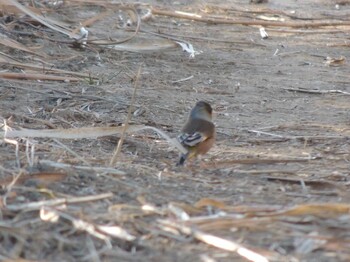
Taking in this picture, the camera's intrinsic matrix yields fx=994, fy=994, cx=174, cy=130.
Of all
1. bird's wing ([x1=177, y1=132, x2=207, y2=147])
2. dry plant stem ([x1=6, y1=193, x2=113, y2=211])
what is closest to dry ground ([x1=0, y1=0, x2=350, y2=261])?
dry plant stem ([x1=6, y1=193, x2=113, y2=211])

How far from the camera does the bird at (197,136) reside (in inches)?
233

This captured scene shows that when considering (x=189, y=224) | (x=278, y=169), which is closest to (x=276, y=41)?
(x=278, y=169)

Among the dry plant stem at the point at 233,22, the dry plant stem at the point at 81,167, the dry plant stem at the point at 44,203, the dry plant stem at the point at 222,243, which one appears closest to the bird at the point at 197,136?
the dry plant stem at the point at 81,167

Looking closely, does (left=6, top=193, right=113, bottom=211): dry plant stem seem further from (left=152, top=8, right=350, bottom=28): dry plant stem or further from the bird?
(left=152, top=8, right=350, bottom=28): dry plant stem

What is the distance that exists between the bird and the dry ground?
105 millimetres

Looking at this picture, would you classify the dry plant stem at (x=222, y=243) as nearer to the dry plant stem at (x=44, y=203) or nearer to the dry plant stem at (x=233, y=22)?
the dry plant stem at (x=44, y=203)

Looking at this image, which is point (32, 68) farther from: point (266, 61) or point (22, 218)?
point (22, 218)

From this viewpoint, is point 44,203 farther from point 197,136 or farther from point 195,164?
point 197,136

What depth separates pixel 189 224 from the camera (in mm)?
3852

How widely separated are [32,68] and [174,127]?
1733 mm

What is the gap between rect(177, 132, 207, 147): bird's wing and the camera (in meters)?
5.96

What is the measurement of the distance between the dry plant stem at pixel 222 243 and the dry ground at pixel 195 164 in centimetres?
2

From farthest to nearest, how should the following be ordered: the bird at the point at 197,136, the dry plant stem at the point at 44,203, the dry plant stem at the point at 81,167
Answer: the bird at the point at 197,136, the dry plant stem at the point at 81,167, the dry plant stem at the point at 44,203

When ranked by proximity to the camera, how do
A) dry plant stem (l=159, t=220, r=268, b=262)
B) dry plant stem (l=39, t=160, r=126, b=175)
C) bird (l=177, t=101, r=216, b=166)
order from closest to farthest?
dry plant stem (l=159, t=220, r=268, b=262) → dry plant stem (l=39, t=160, r=126, b=175) → bird (l=177, t=101, r=216, b=166)
